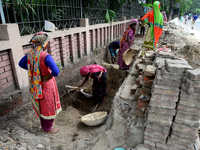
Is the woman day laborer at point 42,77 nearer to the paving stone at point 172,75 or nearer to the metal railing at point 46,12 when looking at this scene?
the metal railing at point 46,12

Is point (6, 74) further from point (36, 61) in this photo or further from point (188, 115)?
point (188, 115)

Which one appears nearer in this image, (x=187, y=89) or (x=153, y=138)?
(x=187, y=89)

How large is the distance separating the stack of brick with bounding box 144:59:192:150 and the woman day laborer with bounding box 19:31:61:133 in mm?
1417

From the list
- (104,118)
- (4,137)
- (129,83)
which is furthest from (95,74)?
(4,137)

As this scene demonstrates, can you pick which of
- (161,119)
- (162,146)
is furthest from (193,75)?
(162,146)

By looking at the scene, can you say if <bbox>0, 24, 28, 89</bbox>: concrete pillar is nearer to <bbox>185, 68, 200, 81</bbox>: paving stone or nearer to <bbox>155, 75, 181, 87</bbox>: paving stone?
<bbox>155, 75, 181, 87</bbox>: paving stone

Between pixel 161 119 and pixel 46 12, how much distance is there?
3614 mm

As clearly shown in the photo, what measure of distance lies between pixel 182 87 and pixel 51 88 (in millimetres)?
1927

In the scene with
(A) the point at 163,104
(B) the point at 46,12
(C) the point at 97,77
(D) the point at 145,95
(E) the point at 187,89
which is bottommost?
(C) the point at 97,77

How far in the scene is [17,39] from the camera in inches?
110

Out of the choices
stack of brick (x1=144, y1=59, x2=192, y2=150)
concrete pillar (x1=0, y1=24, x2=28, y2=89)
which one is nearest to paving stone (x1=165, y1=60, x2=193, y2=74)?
stack of brick (x1=144, y1=59, x2=192, y2=150)

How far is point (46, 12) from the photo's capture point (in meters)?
3.70

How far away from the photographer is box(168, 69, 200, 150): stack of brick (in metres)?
1.55

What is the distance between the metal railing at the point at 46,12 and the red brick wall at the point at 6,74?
2.13ft
